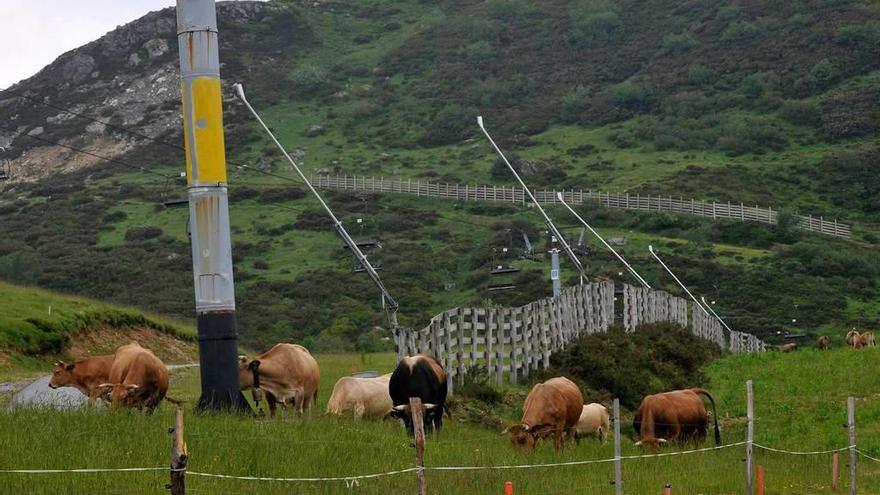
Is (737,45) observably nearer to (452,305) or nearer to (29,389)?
(452,305)

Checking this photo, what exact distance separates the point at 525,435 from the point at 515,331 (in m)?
10.7

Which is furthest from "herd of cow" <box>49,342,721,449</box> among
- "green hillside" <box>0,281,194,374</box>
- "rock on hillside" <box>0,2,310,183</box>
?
"rock on hillside" <box>0,2,310,183</box>

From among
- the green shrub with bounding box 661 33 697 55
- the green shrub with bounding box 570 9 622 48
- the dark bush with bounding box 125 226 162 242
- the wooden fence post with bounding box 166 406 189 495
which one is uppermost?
the green shrub with bounding box 570 9 622 48

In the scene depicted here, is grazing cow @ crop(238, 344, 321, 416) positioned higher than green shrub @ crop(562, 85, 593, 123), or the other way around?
green shrub @ crop(562, 85, 593, 123)

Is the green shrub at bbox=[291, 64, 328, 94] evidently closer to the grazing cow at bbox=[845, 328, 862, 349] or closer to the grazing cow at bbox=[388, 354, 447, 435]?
the grazing cow at bbox=[845, 328, 862, 349]

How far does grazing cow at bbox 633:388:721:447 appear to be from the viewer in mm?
25969

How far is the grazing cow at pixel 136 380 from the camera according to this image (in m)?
22.6

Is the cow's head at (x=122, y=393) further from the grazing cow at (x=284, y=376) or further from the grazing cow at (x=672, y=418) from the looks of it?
the grazing cow at (x=672, y=418)

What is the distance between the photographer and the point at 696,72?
16512 centimetres

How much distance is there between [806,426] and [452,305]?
178ft

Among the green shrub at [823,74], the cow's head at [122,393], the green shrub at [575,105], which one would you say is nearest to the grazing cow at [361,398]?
the cow's head at [122,393]

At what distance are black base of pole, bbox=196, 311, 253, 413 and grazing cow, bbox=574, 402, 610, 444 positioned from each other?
721cm

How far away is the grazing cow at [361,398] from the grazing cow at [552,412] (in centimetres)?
315

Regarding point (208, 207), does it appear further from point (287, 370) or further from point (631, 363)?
point (631, 363)
